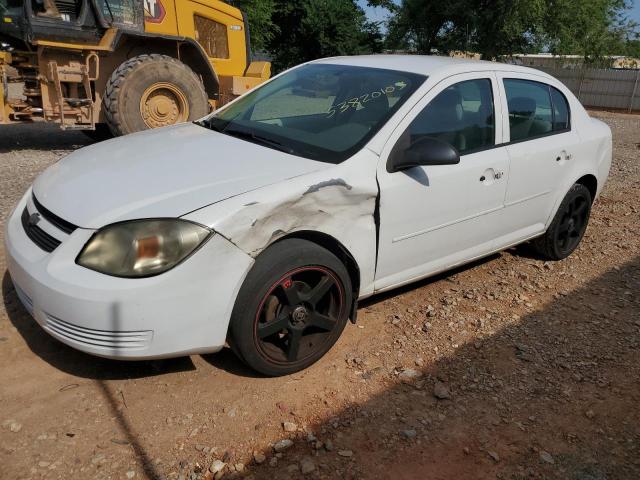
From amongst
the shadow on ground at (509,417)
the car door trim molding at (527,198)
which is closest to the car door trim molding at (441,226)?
the car door trim molding at (527,198)

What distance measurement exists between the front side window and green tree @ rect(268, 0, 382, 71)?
23.9m

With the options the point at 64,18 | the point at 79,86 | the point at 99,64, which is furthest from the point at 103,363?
the point at 99,64

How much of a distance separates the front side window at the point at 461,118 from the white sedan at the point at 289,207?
0.5 inches

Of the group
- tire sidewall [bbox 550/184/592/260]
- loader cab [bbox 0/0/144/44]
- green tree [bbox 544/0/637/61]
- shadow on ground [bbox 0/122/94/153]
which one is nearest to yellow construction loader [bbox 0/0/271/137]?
loader cab [bbox 0/0/144/44]

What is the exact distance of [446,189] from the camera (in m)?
3.31

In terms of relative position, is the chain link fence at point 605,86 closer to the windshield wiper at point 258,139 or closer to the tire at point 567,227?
the tire at point 567,227

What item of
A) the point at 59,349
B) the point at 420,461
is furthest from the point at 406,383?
the point at 59,349

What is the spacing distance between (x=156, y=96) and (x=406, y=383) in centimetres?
651

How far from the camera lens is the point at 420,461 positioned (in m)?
2.41

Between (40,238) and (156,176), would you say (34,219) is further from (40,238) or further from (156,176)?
(156,176)

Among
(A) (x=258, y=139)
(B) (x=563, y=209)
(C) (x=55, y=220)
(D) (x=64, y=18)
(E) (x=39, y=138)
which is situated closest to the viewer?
(C) (x=55, y=220)

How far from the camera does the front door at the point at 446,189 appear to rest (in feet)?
10.2

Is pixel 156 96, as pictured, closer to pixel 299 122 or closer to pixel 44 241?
pixel 299 122

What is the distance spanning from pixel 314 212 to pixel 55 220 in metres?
1.27
